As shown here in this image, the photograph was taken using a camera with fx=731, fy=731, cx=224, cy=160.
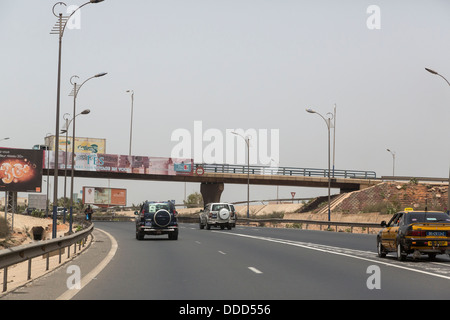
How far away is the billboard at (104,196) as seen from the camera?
110062mm

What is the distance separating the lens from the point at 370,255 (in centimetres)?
2447

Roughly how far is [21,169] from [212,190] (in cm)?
2755

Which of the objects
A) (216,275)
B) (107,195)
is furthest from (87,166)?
(216,275)

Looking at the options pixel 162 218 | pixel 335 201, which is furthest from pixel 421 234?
pixel 335 201

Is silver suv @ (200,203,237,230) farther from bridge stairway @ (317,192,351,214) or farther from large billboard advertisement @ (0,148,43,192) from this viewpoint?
bridge stairway @ (317,192,351,214)

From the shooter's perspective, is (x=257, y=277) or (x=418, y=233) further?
(x=418, y=233)

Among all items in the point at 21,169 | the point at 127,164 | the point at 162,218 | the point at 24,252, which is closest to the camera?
the point at 24,252

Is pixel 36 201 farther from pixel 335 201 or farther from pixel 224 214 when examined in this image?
pixel 224 214

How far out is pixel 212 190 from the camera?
3524 inches

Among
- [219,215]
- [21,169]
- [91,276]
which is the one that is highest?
[21,169]

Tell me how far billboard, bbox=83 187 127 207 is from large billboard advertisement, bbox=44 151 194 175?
21624 millimetres

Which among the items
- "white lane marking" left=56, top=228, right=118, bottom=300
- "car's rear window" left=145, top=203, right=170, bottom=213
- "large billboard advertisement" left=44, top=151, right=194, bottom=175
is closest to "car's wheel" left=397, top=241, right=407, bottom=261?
"white lane marking" left=56, top=228, right=118, bottom=300

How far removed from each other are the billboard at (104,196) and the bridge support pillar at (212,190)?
1021 inches

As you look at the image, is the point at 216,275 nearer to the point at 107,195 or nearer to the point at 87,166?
the point at 87,166
